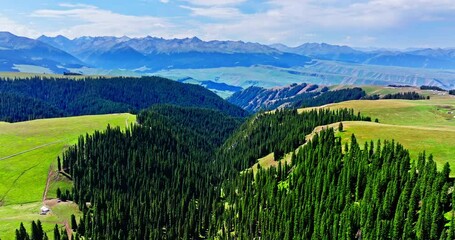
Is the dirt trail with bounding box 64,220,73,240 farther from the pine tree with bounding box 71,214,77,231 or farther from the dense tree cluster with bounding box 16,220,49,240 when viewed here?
the dense tree cluster with bounding box 16,220,49,240

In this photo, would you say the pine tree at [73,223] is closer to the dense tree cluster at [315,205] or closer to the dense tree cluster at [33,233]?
the dense tree cluster at [315,205]

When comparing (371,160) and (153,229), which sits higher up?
(371,160)

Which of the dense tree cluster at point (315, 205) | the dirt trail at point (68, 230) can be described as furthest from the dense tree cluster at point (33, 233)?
the dense tree cluster at point (315, 205)

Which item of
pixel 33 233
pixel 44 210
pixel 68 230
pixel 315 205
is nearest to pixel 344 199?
pixel 315 205

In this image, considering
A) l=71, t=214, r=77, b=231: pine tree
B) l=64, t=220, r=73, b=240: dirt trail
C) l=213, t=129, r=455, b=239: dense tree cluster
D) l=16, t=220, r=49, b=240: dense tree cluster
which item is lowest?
l=64, t=220, r=73, b=240: dirt trail

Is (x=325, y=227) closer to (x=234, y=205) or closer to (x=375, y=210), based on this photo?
(x=375, y=210)

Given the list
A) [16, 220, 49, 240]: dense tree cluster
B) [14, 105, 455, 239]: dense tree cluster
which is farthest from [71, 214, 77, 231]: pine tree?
[16, 220, 49, 240]: dense tree cluster

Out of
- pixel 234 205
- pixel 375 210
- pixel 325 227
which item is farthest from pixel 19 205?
pixel 375 210

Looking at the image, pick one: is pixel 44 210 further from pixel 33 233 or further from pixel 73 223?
pixel 33 233

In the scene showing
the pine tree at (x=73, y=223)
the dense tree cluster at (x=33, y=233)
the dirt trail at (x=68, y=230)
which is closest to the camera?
the dense tree cluster at (x=33, y=233)

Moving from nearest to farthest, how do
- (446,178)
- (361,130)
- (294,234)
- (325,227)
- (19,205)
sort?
(446,178) → (325,227) → (294,234) → (19,205) → (361,130)

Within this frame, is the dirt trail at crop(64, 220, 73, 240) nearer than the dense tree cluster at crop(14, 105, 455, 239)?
No
